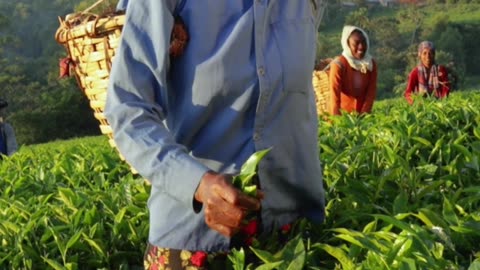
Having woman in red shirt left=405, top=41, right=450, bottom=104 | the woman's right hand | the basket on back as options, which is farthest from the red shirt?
the woman's right hand

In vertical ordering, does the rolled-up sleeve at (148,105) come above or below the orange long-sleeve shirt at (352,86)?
above

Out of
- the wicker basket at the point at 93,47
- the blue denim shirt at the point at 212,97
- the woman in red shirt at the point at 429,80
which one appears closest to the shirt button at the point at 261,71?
the blue denim shirt at the point at 212,97

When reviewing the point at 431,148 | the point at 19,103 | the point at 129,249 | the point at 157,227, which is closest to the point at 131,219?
the point at 129,249

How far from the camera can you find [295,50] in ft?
4.80

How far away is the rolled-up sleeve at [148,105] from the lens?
1.28 m

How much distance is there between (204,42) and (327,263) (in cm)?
54

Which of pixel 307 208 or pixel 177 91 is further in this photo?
pixel 307 208

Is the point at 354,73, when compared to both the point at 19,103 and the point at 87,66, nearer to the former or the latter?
the point at 87,66

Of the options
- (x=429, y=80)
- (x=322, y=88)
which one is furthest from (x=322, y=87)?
(x=429, y=80)

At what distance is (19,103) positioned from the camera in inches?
1483

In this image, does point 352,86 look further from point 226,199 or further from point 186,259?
point 226,199

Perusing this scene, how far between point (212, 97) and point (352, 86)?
390 cm

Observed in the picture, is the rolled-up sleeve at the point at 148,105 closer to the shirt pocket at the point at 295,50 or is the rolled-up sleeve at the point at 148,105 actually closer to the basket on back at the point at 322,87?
the shirt pocket at the point at 295,50

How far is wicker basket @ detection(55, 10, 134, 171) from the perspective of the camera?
2570mm
